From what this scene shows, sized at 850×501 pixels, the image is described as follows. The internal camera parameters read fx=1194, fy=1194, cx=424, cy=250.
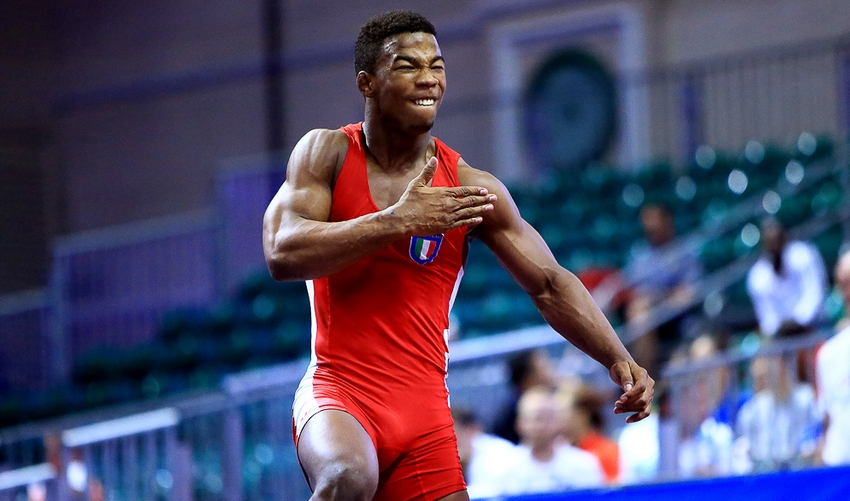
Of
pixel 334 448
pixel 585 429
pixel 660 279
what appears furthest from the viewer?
pixel 660 279

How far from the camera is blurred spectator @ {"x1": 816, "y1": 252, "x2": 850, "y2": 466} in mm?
5262

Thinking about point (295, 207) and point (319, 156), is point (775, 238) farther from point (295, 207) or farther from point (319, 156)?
point (295, 207)

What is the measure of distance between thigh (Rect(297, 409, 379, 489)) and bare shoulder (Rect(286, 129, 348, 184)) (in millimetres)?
709

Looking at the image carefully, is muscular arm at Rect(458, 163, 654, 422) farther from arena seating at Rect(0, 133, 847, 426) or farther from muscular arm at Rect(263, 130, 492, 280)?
arena seating at Rect(0, 133, 847, 426)

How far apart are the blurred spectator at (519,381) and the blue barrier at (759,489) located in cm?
227

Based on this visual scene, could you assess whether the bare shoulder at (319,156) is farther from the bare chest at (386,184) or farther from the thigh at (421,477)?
the thigh at (421,477)

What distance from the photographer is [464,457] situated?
6.38 metres

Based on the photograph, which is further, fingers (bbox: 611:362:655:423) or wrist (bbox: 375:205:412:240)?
fingers (bbox: 611:362:655:423)

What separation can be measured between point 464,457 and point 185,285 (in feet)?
24.7

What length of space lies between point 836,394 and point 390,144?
9.05 ft

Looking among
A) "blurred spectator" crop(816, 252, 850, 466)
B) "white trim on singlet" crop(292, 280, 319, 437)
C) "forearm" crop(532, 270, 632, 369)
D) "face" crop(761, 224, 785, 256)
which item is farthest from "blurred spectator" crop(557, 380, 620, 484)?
"white trim on singlet" crop(292, 280, 319, 437)

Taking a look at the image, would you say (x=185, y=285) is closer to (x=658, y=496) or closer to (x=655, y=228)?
(x=655, y=228)

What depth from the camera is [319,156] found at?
3561 millimetres

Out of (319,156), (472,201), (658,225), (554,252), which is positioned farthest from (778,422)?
(554,252)
